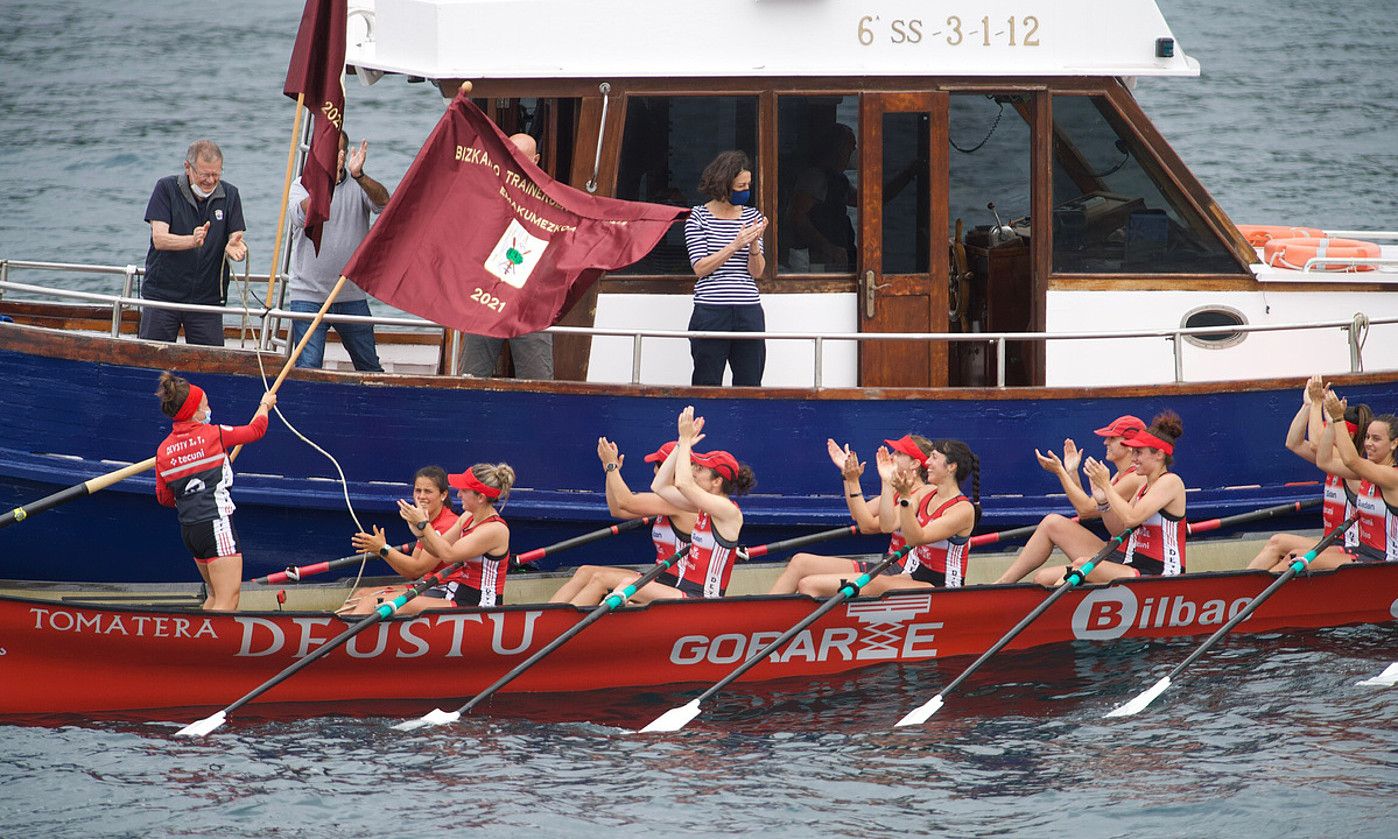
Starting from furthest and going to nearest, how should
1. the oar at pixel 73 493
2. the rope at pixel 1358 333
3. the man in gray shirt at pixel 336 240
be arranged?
the rope at pixel 1358 333 < the man in gray shirt at pixel 336 240 < the oar at pixel 73 493

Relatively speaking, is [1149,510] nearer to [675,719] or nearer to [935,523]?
[935,523]

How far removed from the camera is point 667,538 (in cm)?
1063

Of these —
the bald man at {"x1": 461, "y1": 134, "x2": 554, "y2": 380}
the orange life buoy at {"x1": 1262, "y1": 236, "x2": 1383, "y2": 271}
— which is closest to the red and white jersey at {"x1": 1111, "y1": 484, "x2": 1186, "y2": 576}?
the orange life buoy at {"x1": 1262, "y1": 236, "x2": 1383, "y2": 271}

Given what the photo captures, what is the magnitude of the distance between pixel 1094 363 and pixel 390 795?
204 inches

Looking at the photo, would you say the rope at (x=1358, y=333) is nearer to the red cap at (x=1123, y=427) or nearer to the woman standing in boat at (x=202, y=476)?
the red cap at (x=1123, y=427)

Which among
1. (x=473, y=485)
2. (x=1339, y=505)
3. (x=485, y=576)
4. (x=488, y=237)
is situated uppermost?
(x=488, y=237)

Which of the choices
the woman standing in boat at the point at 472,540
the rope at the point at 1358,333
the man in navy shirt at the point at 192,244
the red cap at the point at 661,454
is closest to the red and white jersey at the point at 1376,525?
the rope at the point at 1358,333

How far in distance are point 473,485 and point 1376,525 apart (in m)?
5.33

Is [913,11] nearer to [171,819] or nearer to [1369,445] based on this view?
[1369,445]

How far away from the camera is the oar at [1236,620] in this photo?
10055 mm

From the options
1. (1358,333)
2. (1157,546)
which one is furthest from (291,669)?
(1358,333)

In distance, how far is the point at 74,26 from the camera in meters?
33.4

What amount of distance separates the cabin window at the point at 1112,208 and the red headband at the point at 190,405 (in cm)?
513

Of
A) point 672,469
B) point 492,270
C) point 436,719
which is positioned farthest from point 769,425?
point 436,719
